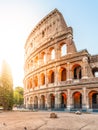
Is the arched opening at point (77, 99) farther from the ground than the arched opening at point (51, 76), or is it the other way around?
the arched opening at point (51, 76)

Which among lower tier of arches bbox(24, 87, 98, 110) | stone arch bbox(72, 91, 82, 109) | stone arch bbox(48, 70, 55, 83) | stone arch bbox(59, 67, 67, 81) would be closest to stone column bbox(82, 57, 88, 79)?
lower tier of arches bbox(24, 87, 98, 110)

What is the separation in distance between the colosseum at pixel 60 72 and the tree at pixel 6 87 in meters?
5.39

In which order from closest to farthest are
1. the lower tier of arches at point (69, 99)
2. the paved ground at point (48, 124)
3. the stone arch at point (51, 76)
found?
the paved ground at point (48, 124), the lower tier of arches at point (69, 99), the stone arch at point (51, 76)

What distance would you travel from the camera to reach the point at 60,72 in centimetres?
2969

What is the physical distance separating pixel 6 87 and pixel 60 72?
26.7 feet

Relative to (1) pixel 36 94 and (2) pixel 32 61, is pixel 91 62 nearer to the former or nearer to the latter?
(1) pixel 36 94

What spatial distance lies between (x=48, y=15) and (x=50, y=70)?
953cm

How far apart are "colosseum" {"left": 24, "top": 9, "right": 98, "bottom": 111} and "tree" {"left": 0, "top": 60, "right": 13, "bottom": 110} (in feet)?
17.7

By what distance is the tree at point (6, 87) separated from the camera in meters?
28.5

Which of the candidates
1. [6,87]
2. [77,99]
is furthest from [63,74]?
[6,87]

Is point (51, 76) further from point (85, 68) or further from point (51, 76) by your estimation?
point (85, 68)

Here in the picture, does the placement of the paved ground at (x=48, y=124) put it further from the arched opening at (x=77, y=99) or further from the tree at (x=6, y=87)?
the tree at (x=6, y=87)

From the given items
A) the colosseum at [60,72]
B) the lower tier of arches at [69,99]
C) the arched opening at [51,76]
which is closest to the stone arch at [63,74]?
the colosseum at [60,72]

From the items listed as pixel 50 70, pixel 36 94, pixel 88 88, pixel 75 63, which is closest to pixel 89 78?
pixel 88 88
